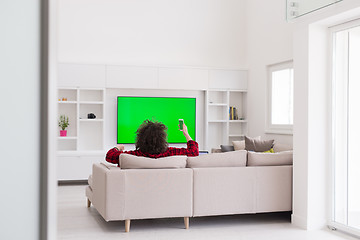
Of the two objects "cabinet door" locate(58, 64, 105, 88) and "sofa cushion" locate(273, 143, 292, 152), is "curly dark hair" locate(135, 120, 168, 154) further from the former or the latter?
"cabinet door" locate(58, 64, 105, 88)

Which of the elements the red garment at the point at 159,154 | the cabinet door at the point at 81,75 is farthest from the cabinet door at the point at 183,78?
the red garment at the point at 159,154

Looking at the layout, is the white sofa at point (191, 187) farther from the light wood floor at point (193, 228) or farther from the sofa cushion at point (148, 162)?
the light wood floor at point (193, 228)

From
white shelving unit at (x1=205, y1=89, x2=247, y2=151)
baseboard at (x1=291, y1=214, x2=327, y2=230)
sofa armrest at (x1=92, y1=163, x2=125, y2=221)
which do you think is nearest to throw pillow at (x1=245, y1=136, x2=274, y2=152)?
white shelving unit at (x1=205, y1=89, x2=247, y2=151)

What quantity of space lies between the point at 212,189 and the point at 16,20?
3.44 m

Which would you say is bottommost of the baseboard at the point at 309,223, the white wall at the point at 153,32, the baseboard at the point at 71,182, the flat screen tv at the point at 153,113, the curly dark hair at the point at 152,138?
the baseboard at the point at 71,182

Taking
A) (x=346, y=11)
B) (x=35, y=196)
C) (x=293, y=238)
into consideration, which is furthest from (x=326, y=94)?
(x=35, y=196)

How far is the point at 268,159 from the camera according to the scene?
4480 mm

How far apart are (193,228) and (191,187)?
1.56 ft

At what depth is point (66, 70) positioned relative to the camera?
7031 mm

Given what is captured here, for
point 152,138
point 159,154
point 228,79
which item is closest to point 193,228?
point 159,154

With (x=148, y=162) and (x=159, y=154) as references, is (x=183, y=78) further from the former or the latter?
(x=148, y=162)

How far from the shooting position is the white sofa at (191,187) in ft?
13.1

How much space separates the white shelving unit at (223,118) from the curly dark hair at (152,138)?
11.5ft

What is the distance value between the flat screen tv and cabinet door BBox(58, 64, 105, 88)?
21.1 inches
